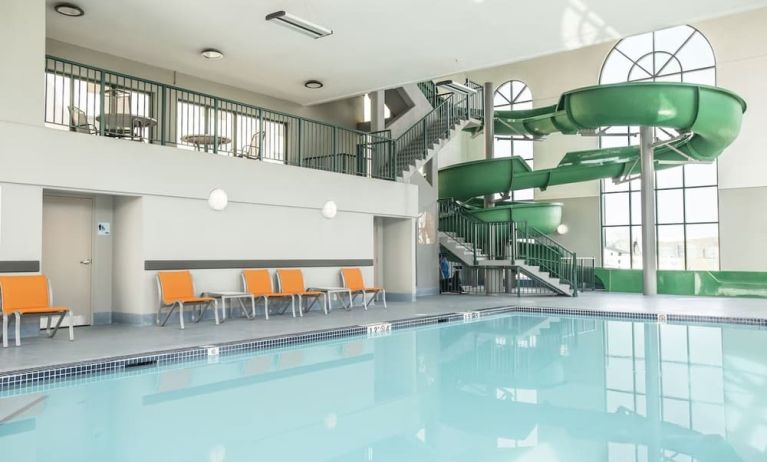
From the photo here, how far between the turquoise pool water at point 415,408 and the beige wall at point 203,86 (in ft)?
15.1

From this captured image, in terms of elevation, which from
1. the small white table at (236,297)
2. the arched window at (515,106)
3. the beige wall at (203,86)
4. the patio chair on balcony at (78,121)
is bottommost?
the small white table at (236,297)

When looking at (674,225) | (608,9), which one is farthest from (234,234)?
(674,225)

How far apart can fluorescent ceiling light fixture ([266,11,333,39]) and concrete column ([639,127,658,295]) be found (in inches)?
378

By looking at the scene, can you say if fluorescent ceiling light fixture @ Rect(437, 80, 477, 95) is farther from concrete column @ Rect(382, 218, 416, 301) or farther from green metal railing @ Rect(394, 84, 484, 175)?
concrete column @ Rect(382, 218, 416, 301)

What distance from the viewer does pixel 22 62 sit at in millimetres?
7395

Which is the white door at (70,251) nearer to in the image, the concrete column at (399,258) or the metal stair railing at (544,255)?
the concrete column at (399,258)

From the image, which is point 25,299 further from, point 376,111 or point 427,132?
point 427,132

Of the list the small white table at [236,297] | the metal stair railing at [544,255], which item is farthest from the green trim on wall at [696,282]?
the small white table at [236,297]

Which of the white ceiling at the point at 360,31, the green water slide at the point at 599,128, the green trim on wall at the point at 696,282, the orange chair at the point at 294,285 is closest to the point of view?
the white ceiling at the point at 360,31

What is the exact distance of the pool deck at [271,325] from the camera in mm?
6258

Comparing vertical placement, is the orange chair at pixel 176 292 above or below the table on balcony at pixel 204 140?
below

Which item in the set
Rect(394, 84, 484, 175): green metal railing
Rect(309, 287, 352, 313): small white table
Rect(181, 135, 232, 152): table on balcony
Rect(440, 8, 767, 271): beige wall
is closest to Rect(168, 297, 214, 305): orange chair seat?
Rect(309, 287, 352, 313): small white table

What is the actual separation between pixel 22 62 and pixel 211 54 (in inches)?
150

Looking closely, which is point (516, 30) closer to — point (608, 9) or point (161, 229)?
point (608, 9)
